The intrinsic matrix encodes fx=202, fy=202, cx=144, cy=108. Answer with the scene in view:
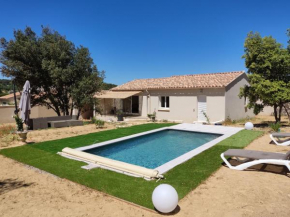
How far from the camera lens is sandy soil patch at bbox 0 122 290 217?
7191 millimetres

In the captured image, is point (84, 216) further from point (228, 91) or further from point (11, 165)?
point (228, 91)

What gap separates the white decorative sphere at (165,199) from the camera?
6727 mm

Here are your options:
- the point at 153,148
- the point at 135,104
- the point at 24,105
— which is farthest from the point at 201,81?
the point at 24,105

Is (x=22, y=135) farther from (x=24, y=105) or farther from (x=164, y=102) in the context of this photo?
(x=164, y=102)

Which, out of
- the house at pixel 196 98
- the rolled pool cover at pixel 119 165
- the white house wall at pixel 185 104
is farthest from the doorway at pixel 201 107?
the rolled pool cover at pixel 119 165

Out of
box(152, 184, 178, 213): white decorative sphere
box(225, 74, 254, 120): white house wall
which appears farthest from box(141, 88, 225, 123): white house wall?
box(152, 184, 178, 213): white decorative sphere

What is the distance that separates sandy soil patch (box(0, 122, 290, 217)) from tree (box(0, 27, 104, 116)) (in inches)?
871

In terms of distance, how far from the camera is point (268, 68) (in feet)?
79.6

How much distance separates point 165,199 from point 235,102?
29875 mm

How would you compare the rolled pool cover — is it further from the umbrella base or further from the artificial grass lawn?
the umbrella base

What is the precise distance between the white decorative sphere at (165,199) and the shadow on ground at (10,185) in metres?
6.69

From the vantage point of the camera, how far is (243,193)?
8406mm

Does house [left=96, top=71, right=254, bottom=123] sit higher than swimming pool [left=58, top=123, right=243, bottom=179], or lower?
higher

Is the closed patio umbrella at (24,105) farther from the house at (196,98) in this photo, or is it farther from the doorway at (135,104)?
the doorway at (135,104)
